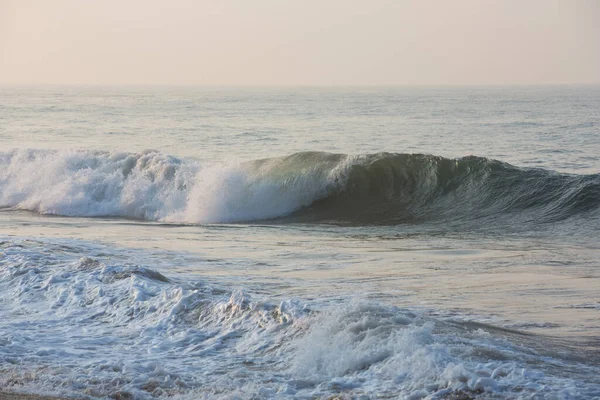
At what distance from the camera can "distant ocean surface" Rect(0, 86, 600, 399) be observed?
602 centimetres

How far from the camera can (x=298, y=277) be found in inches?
369

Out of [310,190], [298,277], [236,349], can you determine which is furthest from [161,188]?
[236,349]

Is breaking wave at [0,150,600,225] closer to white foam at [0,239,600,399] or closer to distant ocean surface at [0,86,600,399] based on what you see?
distant ocean surface at [0,86,600,399]

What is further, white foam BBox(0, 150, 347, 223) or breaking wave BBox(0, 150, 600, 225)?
white foam BBox(0, 150, 347, 223)

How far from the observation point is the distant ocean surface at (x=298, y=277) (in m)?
6.02

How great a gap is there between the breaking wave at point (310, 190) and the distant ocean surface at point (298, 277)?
0.19 feet

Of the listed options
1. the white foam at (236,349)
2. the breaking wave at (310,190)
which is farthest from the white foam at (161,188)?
the white foam at (236,349)

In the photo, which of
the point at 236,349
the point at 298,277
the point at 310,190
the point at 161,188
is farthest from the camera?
the point at 161,188

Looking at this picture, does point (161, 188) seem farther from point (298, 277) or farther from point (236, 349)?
point (236, 349)

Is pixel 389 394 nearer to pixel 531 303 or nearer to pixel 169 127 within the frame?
pixel 531 303

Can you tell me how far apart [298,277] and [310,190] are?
963 centimetres

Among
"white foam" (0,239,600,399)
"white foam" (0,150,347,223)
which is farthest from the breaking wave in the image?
"white foam" (0,239,600,399)

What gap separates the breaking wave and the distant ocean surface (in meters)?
0.06

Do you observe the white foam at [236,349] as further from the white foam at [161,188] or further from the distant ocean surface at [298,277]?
the white foam at [161,188]
